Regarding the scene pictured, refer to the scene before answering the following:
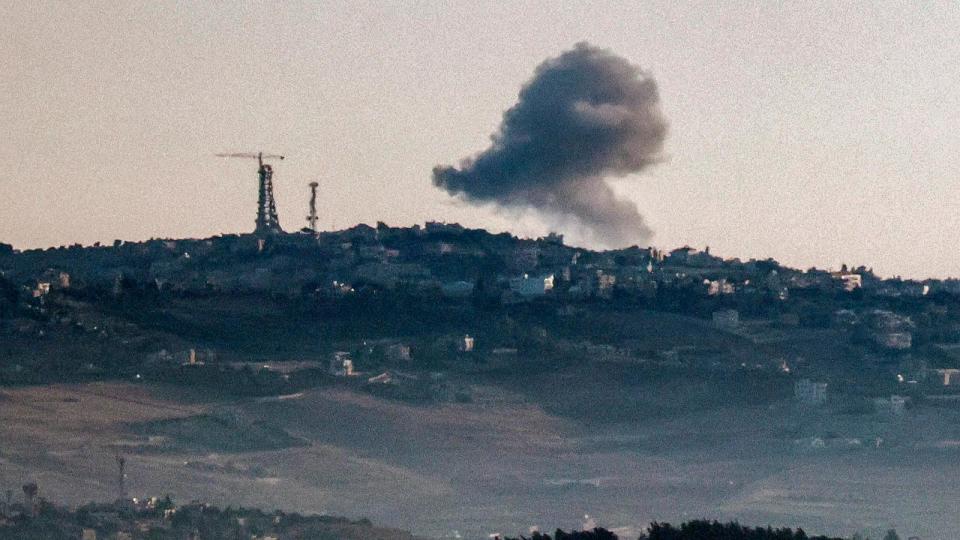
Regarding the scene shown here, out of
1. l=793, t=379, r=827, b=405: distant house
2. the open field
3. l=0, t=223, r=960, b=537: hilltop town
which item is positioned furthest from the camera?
l=793, t=379, r=827, b=405: distant house

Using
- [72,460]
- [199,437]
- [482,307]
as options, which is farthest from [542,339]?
[72,460]

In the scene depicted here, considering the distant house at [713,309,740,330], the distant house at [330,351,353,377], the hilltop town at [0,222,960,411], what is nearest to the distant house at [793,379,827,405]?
the hilltop town at [0,222,960,411]

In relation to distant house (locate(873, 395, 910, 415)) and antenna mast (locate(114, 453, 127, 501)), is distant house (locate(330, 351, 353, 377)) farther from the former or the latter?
antenna mast (locate(114, 453, 127, 501))

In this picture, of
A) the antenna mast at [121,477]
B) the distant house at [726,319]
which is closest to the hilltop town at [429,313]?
the distant house at [726,319]

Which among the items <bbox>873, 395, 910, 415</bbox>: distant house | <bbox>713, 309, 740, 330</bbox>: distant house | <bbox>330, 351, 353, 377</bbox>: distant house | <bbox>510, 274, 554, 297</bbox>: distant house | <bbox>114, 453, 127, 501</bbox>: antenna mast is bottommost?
<bbox>114, 453, 127, 501</bbox>: antenna mast

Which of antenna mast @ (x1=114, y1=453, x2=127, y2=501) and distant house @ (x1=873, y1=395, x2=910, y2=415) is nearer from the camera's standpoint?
antenna mast @ (x1=114, y1=453, x2=127, y2=501)

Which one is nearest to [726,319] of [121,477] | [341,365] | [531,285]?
[531,285]
